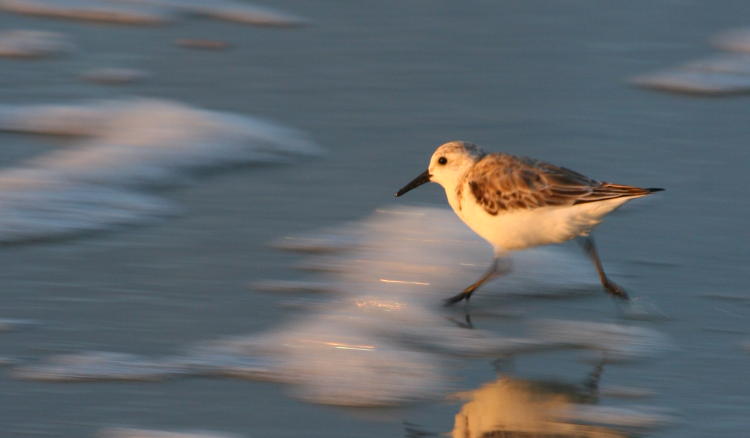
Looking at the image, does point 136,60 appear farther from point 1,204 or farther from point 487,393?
point 487,393

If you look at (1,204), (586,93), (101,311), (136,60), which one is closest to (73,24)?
(136,60)

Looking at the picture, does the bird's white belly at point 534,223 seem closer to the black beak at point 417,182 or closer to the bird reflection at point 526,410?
the black beak at point 417,182

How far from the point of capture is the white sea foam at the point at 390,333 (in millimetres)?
3121

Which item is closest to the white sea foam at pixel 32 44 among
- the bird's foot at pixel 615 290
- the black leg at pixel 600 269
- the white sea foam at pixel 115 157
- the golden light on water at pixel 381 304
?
the white sea foam at pixel 115 157

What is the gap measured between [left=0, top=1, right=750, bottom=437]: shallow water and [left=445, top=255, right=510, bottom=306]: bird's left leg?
46 millimetres

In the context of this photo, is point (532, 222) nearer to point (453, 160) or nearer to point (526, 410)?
point (453, 160)

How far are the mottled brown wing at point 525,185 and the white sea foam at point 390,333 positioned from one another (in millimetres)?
240

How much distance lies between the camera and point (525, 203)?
12.6ft

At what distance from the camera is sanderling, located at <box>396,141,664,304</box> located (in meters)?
3.73

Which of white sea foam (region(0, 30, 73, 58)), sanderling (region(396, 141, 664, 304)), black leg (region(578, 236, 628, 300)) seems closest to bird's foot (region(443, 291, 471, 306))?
sanderling (region(396, 141, 664, 304))

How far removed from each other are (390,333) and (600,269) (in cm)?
70

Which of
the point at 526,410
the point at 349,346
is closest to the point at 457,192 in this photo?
the point at 349,346

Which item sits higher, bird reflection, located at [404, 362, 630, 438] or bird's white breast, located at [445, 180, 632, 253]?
bird's white breast, located at [445, 180, 632, 253]

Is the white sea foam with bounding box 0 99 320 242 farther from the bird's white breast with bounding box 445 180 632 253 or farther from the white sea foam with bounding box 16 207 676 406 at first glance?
the bird's white breast with bounding box 445 180 632 253
